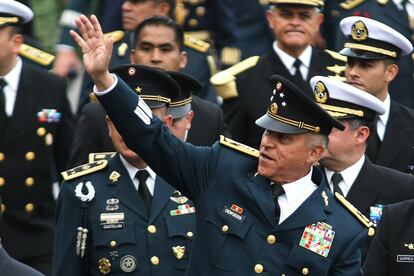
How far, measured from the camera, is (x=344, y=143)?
957 cm

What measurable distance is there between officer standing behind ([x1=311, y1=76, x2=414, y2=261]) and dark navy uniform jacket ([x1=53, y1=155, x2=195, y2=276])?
1184 millimetres

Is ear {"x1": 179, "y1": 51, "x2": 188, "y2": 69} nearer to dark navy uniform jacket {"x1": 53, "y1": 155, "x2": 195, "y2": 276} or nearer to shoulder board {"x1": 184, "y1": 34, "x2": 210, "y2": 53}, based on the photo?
shoulder board {"x1": 184, "y1": 34, "x2": 210, "y2": 53}

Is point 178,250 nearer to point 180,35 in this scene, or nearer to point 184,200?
point 184,200

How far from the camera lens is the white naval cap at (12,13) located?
10.7m

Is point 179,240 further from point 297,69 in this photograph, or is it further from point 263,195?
point 297,69

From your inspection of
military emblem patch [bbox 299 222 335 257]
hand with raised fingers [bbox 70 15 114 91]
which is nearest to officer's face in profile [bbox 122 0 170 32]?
military emblem patch [bbox 299 222 335 257]

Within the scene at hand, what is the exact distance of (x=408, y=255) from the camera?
873cm

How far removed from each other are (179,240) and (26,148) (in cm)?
251

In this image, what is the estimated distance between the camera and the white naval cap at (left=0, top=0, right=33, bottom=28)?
423 inches

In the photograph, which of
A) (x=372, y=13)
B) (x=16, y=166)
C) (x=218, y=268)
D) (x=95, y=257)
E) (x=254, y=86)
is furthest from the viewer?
(x=372, y=13)

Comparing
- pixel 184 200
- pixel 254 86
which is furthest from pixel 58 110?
pixel 184 200

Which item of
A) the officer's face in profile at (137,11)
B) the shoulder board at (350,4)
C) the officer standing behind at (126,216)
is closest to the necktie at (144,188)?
the officer standing behind at (126,216)

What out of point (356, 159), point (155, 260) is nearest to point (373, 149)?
point (356, 159)

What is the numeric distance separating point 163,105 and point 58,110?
260 centimetres
